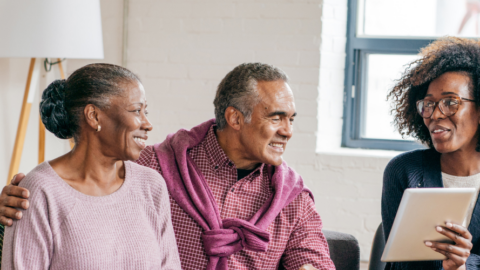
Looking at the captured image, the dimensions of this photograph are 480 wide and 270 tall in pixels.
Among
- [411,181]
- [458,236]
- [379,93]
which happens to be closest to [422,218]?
[458,236]

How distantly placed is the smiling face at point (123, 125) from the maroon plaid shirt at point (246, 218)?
38 cm

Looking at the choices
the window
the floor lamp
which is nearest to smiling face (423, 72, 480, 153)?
the window

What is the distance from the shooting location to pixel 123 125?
4.91ft

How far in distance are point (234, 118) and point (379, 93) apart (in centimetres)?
155

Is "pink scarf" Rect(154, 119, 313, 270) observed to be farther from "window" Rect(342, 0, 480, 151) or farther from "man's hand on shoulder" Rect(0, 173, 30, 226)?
"window" Rect(342, 0, 480, 151)

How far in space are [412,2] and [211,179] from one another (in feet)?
6.13

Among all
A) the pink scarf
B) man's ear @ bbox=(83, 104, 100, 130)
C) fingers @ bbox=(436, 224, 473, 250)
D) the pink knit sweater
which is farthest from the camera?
the pink scarf

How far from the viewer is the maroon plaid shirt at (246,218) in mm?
1812

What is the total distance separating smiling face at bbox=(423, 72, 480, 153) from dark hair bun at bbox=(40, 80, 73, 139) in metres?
1.22

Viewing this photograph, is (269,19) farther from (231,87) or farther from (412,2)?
(231,87)

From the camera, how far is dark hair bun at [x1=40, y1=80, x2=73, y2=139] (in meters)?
1.49

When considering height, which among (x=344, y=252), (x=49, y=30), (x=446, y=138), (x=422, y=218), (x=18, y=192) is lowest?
(x=344, y=252)

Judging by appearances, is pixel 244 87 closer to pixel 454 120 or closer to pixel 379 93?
pixel 454 120

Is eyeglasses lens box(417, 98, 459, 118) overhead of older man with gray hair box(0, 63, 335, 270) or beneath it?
overhead
